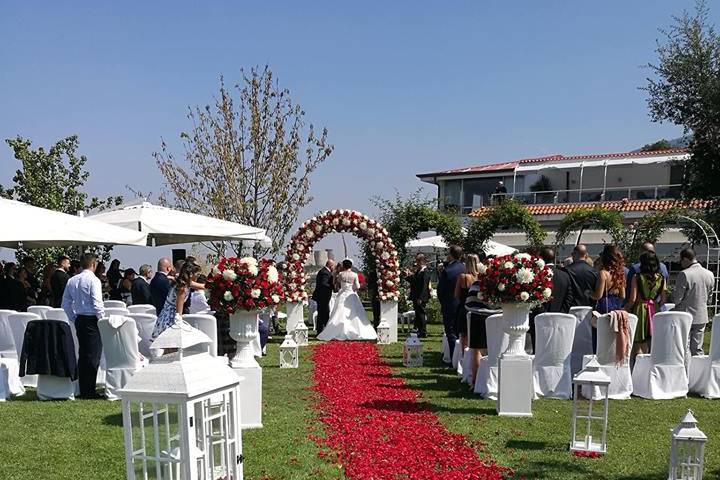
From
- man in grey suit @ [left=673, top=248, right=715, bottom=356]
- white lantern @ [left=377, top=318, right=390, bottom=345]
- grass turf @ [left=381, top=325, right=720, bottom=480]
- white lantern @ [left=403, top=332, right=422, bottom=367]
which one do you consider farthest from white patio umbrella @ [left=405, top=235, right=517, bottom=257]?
grass turf @ [left=381, top=325, right=720, bottom=480]

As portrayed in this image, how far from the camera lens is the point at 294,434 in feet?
22.4

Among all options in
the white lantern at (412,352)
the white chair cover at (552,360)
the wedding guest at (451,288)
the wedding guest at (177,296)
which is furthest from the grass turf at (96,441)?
the wedding guest at (451,288)

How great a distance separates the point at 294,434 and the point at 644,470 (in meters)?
3.12

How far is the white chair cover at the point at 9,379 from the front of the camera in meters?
8.76

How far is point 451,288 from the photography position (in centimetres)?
1159

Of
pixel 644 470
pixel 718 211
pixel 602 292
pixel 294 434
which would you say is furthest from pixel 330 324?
pixel 718 211

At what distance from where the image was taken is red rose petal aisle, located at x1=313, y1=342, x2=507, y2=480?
223 inches

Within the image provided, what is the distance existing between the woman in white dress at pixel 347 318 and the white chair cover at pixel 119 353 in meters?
7.25

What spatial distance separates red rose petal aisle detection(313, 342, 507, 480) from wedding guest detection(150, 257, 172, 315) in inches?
101

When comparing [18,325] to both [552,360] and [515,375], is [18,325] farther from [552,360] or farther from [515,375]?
[552,360]

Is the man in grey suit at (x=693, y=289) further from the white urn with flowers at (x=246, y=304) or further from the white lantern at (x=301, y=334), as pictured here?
the white lantern at (x=301, y=334)

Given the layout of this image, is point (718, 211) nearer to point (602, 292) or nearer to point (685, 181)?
point (685, 181)

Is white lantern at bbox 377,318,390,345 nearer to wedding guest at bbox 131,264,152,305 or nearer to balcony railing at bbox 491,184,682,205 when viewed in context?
wedding guest at bbox 131,264,152,305

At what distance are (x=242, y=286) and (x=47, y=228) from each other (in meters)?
4.49
